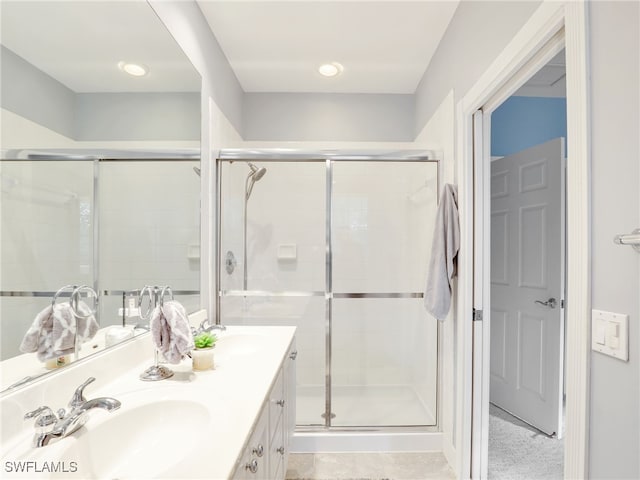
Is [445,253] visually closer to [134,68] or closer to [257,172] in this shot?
[257,172]

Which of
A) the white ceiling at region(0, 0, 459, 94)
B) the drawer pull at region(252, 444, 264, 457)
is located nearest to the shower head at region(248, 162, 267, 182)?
the white ceiling at region(0, 0, 459, 94)

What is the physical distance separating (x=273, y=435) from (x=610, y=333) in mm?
1107

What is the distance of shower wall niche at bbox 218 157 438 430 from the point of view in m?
2.45

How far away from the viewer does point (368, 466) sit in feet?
6.56

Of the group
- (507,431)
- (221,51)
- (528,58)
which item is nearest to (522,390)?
(507,431)

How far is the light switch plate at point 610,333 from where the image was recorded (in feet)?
2.61

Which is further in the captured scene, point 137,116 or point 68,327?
point 137,116

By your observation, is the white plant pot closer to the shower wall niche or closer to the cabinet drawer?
the cabinet drawer

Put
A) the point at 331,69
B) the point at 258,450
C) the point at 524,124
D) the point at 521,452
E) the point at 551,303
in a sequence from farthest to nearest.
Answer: the point at 524,124 → the point at 331,69 → the point at 551,303 → the point at 521,452 → the point at 258,450

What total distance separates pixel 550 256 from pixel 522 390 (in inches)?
38.3

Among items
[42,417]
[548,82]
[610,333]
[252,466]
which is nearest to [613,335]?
[610,333]

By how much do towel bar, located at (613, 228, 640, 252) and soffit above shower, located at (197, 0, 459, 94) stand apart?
Result: 171cm

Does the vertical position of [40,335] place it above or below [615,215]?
below

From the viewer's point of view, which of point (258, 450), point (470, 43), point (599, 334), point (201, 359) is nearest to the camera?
point (599, 334)
